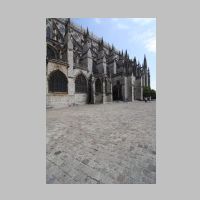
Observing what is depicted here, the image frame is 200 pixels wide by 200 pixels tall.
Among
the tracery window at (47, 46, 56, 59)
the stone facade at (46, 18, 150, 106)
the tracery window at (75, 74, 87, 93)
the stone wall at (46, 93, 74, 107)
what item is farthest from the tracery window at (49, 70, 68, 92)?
the tracery window at (47, 46, 56, 59)

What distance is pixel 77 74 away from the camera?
19.7 m

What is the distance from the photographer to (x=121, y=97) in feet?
100

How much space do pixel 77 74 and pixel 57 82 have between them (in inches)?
178

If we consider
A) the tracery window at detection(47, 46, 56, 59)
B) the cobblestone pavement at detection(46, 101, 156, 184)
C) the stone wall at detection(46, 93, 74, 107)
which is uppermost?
the tracery window at detection(47, 46, 56, 59)

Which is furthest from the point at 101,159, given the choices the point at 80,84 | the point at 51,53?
the point at 51,53

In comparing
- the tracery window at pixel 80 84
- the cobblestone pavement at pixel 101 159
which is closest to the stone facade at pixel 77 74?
the tracery window at pixel 80 84

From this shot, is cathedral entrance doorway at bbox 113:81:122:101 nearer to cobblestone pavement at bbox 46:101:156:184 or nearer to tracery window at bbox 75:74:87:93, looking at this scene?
tracery window at bbox 75:74:87:93

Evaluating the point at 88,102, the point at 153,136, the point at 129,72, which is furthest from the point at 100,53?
the point at 153,136

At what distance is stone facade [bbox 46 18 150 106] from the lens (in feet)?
52.3

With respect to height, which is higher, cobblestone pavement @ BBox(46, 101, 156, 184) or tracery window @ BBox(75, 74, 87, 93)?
tracery window @ BBox(75, 74, 87, 93)

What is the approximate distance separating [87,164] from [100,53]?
2837cm

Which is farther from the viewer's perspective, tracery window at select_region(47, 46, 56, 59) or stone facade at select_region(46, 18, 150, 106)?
tracery window at select_region(47, 46, 56, 59)

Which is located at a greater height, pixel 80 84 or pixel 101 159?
pixel 80 84

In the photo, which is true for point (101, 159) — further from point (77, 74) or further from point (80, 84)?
point (80, 84)
